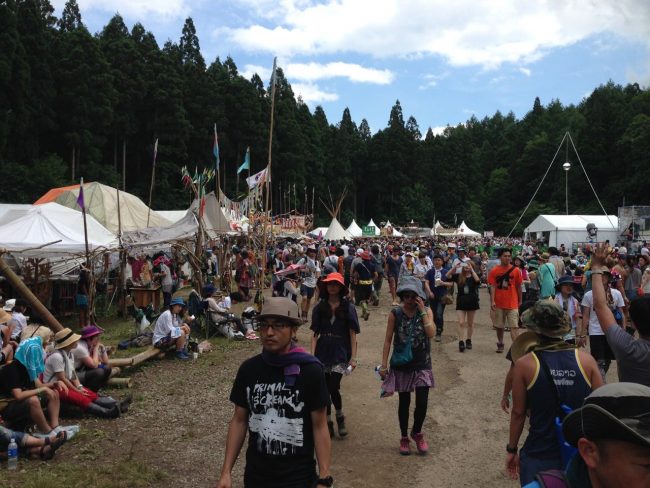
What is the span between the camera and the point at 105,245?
12.6m

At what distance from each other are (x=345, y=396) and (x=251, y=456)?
172 inches

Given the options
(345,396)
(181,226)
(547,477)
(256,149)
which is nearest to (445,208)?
(256,149)

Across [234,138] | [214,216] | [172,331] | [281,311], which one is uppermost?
[234,138]

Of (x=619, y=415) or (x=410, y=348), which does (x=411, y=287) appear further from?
(x=619, y=415)

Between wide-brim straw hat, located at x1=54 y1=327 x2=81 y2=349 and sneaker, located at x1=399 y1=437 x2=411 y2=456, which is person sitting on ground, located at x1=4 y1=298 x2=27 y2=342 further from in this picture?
sneaker, located at x1=399 y1=437 x2=411 y2=456

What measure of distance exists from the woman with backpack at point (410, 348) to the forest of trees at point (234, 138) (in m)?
28.2

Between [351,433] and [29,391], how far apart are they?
3.42m

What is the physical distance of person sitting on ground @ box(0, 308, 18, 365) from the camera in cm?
655

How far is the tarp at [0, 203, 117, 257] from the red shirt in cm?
910

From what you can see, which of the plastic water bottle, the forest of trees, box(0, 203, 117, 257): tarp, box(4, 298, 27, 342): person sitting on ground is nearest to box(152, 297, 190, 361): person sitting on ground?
box(4, 298, 27, 342): person sitting on ground

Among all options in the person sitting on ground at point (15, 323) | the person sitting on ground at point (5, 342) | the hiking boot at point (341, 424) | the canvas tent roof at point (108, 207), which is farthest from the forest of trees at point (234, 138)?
the hiking boot at point (341, 424)

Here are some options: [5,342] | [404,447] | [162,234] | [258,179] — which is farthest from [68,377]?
[258,179]

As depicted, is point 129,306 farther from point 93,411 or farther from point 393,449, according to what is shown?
point 393,449

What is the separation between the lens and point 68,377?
6117 millimetres
